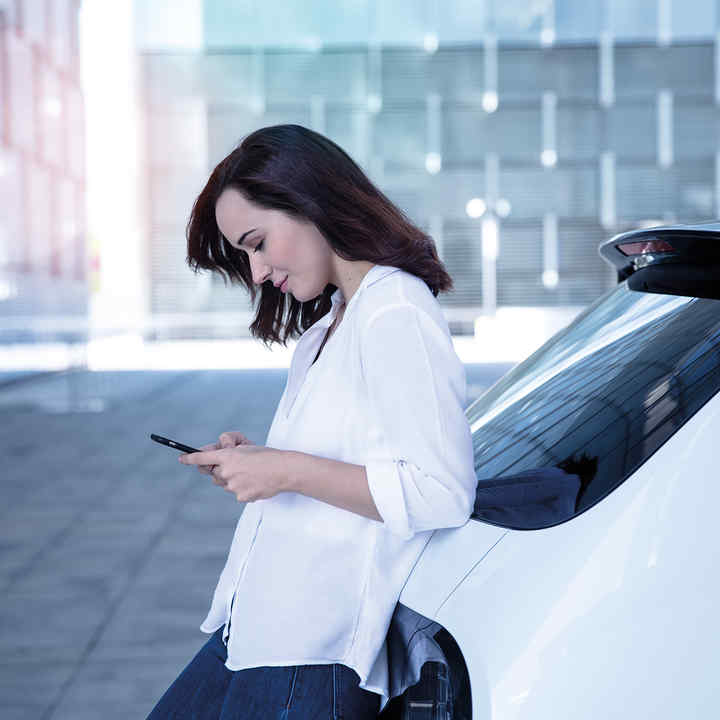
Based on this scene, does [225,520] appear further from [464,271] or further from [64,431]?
[464,271]

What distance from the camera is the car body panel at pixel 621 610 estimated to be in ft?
3.89

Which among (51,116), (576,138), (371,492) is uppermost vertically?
(51,116)

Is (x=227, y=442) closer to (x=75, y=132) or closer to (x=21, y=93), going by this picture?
(x=21, y=93)

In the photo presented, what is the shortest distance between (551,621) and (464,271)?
27.6 meters

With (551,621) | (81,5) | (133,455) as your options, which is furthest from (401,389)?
(81,5)

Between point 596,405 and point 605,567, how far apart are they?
384 mm

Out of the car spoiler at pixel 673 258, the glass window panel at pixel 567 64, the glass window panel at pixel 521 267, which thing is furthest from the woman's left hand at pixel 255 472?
the glass window panel at pixel 567 64

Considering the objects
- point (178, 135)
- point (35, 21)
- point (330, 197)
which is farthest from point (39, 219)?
point (330, 197)

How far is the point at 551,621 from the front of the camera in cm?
121

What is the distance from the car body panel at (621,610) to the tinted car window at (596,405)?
0.16 feet

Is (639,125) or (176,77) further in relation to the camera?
(176,77)

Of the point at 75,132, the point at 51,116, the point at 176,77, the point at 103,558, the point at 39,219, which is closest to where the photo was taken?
the point at 103,558

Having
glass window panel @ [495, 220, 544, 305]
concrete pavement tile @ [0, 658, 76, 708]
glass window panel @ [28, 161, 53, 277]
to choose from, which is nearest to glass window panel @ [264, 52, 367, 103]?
glass window panel @ [495, 220, 544, 305]

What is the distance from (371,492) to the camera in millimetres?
1290
